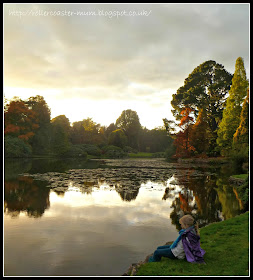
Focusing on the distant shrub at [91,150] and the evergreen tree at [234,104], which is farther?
the distant shrub at [91,150]

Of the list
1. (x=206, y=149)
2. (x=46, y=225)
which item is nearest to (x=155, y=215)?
(x=46, y=225)

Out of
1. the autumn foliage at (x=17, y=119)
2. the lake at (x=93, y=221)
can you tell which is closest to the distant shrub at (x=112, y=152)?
the lake at (x=93, y=221)

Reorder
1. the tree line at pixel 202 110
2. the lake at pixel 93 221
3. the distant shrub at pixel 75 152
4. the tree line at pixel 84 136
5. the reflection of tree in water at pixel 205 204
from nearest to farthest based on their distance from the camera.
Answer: the lake at pixel 93 221 < the tree line at pixel 84 136 < the reflection of tree in water at pixel 205 204 < the tree line at pixel 202 110 < the distant shrub at pixel 75 152

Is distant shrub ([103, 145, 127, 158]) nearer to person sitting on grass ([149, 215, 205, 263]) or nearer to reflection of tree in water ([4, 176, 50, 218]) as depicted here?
reflection of tree in water ([4, 176, 50, 218])

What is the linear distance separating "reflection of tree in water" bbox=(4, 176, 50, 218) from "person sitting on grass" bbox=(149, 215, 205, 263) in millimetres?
4668

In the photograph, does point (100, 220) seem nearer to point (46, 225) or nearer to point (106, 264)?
point (46, 225)

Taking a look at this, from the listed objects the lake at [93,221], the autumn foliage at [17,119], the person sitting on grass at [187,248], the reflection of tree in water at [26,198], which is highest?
the autumn foliage at [17,119]

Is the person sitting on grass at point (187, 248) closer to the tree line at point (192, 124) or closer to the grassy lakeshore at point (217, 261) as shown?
the grassy lakeshore at point (217, 261)

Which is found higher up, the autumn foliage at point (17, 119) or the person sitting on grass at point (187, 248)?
the autumn foliage at point (17, 119)

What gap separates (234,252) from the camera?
A: 14.1 feet

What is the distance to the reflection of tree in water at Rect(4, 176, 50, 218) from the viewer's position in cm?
782

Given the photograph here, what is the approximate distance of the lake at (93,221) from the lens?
450cm

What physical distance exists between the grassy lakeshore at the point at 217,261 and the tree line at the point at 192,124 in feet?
13.8

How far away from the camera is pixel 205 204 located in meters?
9.27
